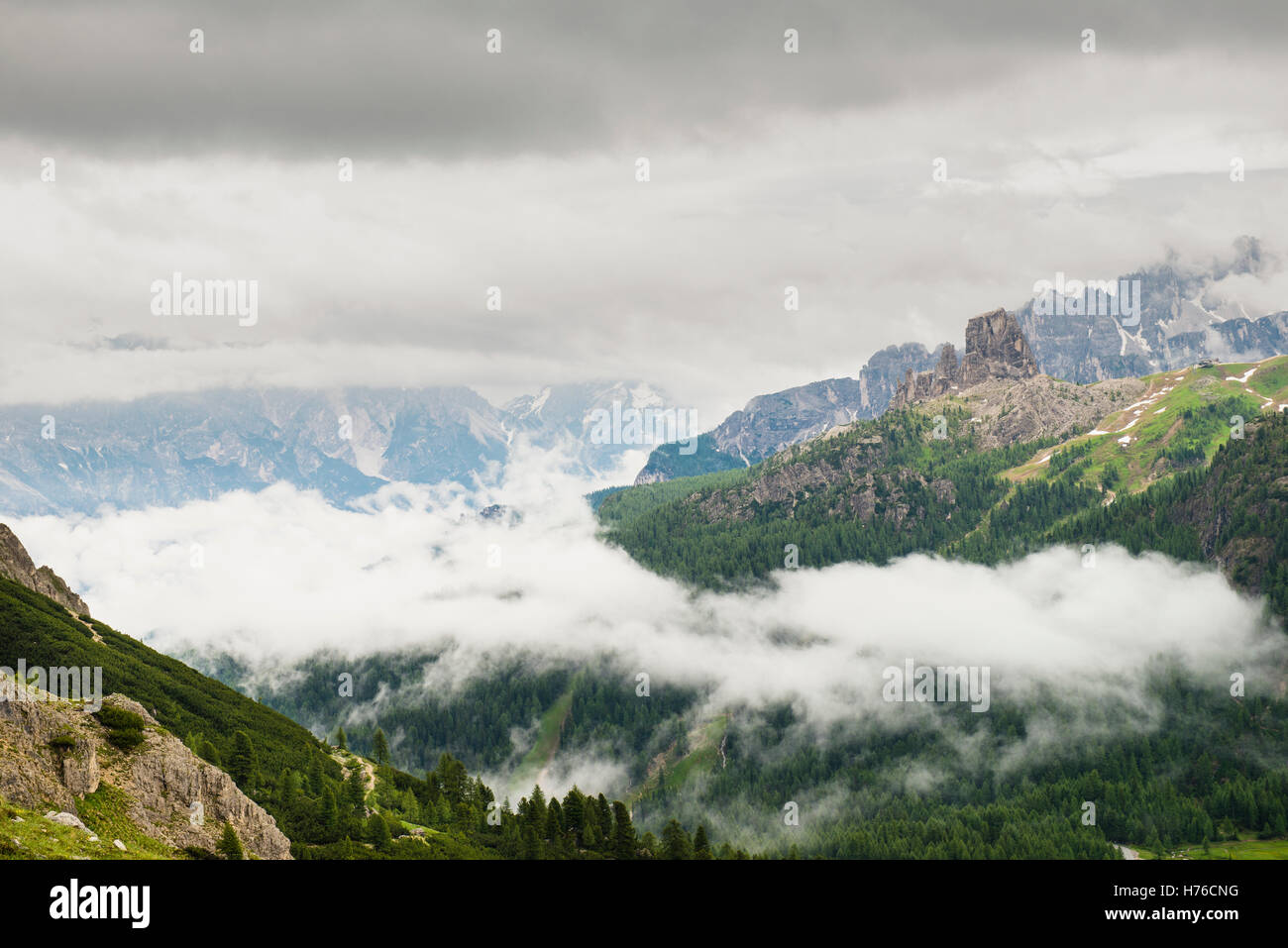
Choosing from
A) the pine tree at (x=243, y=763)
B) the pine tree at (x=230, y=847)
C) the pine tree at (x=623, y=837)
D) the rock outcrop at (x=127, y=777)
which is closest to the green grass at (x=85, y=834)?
the rock outcrop at (x=127, y=777)

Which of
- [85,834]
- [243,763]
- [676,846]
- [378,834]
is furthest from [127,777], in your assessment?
[676,846]

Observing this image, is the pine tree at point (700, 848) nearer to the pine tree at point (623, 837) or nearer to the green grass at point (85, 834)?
the pine tree at point (623, 837)

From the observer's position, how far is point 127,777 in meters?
Result: 80.4

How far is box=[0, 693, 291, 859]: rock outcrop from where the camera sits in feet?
229

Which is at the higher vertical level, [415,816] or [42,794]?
[42,794]

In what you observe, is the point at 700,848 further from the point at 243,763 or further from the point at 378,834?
Result: the point at 243,763

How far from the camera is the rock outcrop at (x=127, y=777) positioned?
69688mm

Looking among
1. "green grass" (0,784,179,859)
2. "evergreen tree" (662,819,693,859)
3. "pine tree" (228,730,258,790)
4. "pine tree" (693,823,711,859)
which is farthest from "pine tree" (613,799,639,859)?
"green grass" (0,784,179,859)
